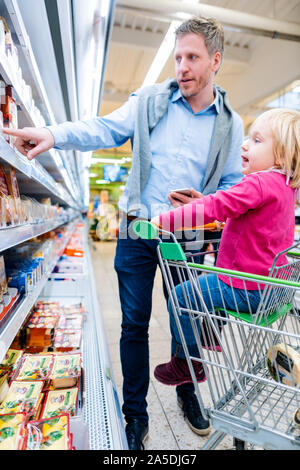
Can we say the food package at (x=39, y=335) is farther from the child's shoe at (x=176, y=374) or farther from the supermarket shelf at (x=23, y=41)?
the supermarket shelf at (x=23, y=41)

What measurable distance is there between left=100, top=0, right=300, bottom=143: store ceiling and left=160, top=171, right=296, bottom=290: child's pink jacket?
156 inches

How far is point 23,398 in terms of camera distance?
1.26 meters

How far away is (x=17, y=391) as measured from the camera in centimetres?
130

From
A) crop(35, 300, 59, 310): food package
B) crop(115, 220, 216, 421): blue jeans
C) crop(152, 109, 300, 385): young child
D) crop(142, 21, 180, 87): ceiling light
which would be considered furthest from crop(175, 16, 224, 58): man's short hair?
crop(142, 21, 180, 87): ceiling light

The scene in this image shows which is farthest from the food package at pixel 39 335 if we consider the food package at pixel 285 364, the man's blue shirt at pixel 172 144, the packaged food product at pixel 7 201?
the food package at pixel 285 364

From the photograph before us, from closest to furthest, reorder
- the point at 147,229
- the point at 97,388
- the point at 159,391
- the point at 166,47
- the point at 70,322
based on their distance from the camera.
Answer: the point at 147,229, the point at 97,388, the point at 159,391, the point at 70,322, the point at 166,47

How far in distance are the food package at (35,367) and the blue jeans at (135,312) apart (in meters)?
0.35

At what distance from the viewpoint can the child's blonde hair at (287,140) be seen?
110 centimetres

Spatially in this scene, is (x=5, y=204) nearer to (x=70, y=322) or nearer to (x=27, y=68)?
(x=27, y=68)

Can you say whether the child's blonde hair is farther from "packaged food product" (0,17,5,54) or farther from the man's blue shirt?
"packaged food product" (0,17,5,54)

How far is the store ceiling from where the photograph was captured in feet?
14.4

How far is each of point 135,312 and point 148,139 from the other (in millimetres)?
789

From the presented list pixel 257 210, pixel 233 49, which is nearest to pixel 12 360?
pixel 257 210

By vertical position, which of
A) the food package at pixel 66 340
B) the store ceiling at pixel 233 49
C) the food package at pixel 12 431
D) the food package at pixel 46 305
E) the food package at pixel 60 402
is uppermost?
the store ceiling at pixel 233 49
